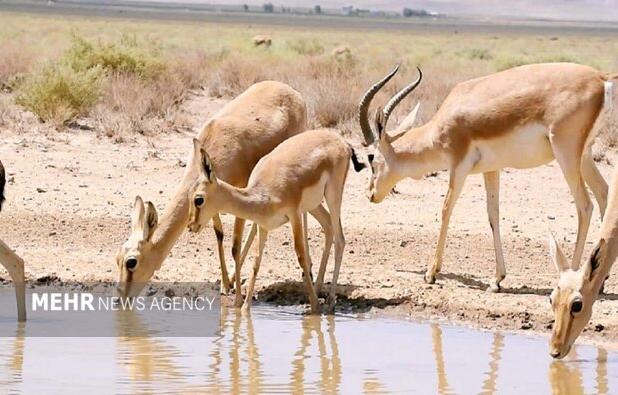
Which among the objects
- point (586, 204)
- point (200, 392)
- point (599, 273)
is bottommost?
point (200, 392)

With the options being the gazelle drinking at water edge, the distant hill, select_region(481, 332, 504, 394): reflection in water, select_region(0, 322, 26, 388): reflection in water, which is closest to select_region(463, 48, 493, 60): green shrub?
the gazelle drinking at water edge

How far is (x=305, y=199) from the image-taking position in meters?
11.8

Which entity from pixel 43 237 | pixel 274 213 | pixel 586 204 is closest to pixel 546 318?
pixel 586 204

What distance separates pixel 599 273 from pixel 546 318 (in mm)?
2210

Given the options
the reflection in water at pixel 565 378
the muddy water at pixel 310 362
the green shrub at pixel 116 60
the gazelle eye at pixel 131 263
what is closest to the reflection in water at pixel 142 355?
the muddy water at pixel 310 362

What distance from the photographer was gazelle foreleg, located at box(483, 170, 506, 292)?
12727 mm

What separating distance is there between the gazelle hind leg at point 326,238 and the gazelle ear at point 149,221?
180 cm

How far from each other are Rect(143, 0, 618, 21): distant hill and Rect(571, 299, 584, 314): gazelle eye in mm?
148826

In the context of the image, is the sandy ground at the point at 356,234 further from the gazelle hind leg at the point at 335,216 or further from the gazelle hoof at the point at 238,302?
the gazelle hoof at the point at 238,302

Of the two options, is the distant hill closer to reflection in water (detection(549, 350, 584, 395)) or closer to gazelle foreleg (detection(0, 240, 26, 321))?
gazelle foreleg (detection(0, 240, 26, 321))

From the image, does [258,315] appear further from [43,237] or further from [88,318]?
[43,237]

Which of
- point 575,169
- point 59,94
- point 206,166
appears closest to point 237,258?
point 206,166

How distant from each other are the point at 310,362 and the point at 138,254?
180 cm

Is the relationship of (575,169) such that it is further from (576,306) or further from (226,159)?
(576,306)
